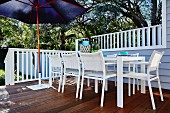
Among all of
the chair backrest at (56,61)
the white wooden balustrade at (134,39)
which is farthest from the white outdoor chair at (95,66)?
the white wooden balustrade at (134,39)

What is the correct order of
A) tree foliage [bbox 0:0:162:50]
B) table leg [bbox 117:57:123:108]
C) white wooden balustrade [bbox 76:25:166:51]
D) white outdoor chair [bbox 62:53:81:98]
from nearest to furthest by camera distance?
table leg [bbox 117:57:123:108]
white outdoor chair [bbox 62:53:81:98]
white wooden balustrade [bbox 76:25:166:51]
tree foliage [bbox 0:0:162:50]

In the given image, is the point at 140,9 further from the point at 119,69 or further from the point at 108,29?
the point at 119,69

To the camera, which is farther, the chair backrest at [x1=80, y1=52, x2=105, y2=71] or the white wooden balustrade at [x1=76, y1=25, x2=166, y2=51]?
the white wooden balustrade at [x1=76, y1=25, x2=166, y2=51]

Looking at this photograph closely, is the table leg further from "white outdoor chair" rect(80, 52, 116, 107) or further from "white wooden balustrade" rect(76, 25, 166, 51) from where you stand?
"white wooden balustrade" rect(76, 25, 166, 51)

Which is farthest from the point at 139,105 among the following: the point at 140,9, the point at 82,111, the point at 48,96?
the point at 140,9

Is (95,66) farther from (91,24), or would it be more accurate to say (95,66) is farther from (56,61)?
(91,24)

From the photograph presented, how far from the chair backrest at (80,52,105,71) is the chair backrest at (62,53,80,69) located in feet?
0.75

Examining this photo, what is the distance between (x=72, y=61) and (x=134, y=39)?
224 centimetres

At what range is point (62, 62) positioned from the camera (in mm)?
3561

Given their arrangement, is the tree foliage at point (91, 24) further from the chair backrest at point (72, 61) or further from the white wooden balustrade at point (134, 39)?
the chair backrest at point (72, 61)

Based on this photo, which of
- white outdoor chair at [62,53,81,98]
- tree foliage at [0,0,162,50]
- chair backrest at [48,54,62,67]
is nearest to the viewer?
white outdoor chair at [62,53,81,98]

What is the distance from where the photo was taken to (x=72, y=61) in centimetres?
311

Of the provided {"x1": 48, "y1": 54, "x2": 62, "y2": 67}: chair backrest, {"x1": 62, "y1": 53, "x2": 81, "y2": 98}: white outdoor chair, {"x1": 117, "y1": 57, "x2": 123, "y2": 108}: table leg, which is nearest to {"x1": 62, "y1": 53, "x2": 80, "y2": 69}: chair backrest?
{"x1": 62, "y1": 53, "x2": 81, "y2": 98}: white outdoor chair

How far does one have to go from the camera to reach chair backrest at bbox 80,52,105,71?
245cm
